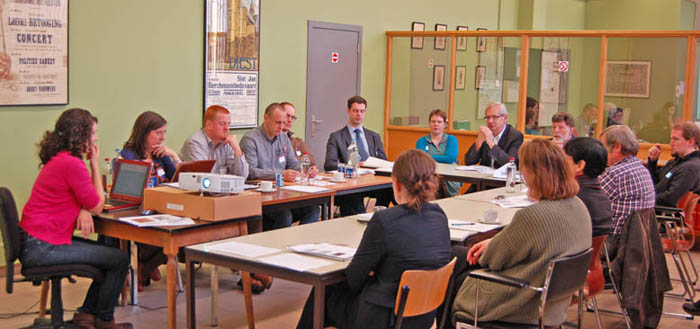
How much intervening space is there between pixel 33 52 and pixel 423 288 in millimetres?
4077

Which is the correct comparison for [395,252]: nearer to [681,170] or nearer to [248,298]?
[248,298]

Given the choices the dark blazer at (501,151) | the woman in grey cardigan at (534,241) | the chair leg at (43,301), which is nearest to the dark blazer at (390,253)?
the woman in grey cardigan at (534,241)

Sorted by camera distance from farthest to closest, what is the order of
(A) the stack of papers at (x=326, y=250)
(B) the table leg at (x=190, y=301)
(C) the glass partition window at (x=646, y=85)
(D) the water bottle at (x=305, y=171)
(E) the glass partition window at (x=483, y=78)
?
(E) the glass partition window at (x=483, y=78)
(C) the glass partition window at (x=646, y=85)
(D) the water bottle at (x=305, y=171)
(B) the table leg at (x=190, y=301)
(A) the stack of papers at (x=326, y=250)

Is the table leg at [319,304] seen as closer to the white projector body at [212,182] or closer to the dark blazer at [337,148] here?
the white projector body at [212,182]

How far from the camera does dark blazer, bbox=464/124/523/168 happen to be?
23.6 ft

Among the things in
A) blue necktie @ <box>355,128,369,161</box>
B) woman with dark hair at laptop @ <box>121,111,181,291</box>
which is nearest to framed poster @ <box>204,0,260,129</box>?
blue necktie @ <box>355,128,369,161</box>

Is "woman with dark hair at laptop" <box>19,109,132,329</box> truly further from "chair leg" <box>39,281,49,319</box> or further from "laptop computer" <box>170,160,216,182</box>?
"laptop computer" <box>170,160,216,182</box>

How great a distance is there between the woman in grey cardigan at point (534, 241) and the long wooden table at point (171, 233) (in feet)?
4.60

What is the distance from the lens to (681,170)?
5914mm

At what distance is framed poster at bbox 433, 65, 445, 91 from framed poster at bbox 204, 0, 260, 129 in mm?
2532

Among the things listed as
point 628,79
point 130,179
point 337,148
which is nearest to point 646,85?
point 628,79

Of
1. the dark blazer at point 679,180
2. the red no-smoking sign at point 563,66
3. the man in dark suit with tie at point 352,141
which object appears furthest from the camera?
the red no-smoking sign at point 563,66

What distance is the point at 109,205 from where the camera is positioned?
15.2 feet

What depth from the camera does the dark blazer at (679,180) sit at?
577cm
